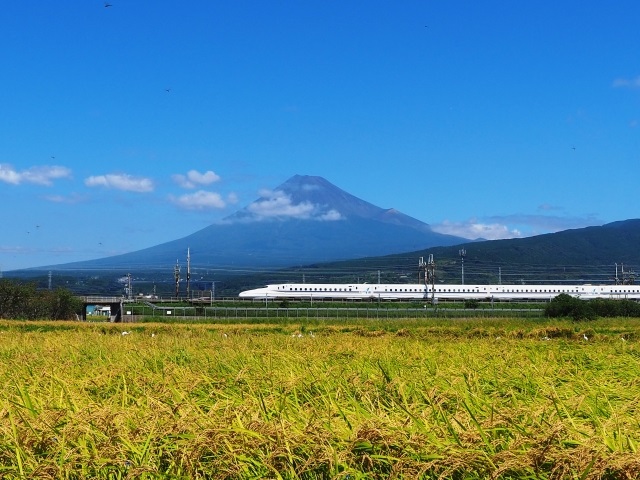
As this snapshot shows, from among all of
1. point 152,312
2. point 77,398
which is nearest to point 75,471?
point 77,398

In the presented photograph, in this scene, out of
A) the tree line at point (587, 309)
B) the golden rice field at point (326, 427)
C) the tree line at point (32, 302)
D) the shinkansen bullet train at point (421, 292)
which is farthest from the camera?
the shinkansen bullet train at point (421, 292)

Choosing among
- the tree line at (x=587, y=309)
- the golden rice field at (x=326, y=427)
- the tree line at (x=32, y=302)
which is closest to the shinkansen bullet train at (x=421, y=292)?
the tree line at (x=32, y=302)

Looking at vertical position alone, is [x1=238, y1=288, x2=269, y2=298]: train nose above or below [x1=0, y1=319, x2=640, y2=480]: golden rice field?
below

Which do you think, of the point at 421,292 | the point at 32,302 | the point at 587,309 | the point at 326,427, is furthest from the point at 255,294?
the point at 326,427

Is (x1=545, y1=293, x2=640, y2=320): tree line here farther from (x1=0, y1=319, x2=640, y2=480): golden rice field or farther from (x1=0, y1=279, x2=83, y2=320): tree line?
(x1=0, y1=319, x2=640, y2=480): golden rice field

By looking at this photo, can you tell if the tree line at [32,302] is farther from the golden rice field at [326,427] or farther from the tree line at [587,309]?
the golden rice field at [326,427]

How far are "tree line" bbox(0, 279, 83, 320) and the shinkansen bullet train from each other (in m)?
40.6

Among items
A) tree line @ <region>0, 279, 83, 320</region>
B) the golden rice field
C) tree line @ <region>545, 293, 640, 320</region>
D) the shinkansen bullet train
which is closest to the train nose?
the shinkansen bullet train

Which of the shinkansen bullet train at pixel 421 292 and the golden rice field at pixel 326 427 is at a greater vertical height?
the golden rice field at pixel 326 427

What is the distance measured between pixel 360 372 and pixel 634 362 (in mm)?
4305

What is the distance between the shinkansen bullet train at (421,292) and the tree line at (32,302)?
133 feet

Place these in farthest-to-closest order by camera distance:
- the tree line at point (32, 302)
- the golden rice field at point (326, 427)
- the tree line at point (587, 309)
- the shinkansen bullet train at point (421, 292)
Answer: the shinkansen bullet train at point (421, 292), the tree line at point (32, 302), the tree line at point (587, 309), the golden rice field at point (326, 427)

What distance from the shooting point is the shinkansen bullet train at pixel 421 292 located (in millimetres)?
105062

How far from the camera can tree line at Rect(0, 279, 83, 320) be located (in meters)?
60.9
